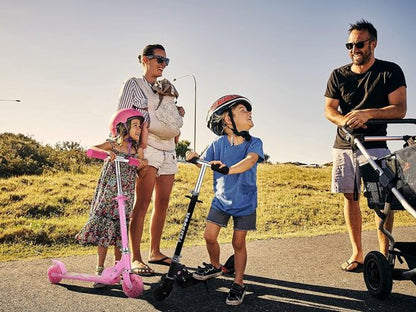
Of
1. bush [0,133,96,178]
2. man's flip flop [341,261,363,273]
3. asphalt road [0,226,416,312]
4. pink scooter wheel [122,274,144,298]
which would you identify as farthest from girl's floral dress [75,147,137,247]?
bush [0,133,96,178]

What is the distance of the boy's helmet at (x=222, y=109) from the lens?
3951 mm

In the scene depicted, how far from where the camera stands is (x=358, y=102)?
482 centimetres

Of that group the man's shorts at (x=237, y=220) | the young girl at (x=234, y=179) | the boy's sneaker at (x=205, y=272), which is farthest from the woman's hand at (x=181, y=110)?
the boy's sneaker at (x=205, y=272)

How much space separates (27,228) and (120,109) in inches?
148

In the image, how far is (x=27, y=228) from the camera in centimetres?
690

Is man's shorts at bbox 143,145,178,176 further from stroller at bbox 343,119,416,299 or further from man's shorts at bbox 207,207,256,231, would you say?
stroller at bbox 343,119,416,299

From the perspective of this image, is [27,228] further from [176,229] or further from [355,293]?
[355,293]

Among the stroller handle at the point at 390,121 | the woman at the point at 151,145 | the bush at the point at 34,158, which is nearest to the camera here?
the stroller handle at the point at 390,121

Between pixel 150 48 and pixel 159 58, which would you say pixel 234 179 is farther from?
pixel 150 48

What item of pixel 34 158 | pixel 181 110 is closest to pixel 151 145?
pixel 181 110

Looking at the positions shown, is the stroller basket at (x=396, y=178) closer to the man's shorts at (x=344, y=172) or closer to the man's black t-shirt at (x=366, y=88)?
the man's shorts at (x=344, y=172)

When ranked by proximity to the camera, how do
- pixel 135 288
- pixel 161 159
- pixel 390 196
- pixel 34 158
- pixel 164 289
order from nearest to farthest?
pixel 164 289 < pixel 135 288 < pixel 390 196 < pixel 161 159 < pixel 34 158

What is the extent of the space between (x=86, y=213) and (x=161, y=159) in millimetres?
4516

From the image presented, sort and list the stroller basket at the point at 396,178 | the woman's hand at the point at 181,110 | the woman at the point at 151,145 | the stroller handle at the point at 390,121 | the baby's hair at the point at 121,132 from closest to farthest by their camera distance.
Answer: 1. the stroller basket at the point at 396,178
2. the stroller handle at the point at 390,121
3. the baby's hair at the point at 121,132
4. the woman at the point at 151,145
5. the woman's hand at the point at 181,110
